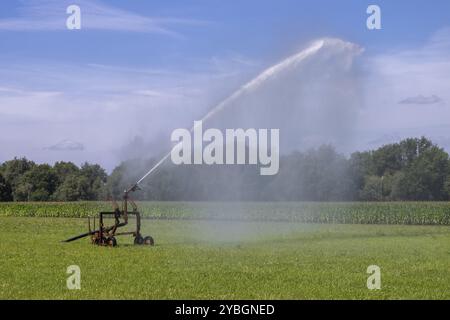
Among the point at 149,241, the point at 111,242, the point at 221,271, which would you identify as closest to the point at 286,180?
the point at 149,241

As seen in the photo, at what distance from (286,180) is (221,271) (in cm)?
6078

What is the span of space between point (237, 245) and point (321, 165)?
183ft

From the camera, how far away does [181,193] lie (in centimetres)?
5681

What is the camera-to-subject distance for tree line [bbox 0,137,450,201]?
55.6m

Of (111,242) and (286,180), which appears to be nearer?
(111,242)

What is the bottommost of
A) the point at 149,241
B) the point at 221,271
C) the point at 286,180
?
the point at 221,271

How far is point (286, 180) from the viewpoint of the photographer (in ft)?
257

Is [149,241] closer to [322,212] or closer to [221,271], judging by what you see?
[221,271]

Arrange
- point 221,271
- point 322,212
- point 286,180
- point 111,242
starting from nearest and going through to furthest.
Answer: point 221,271
point 111,242
point 322,212
point 286,180

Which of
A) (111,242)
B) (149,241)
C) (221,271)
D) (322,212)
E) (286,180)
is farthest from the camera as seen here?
(286,180)

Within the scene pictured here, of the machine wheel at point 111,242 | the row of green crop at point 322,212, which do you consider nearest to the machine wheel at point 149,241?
the machine wheel at point 111,242
